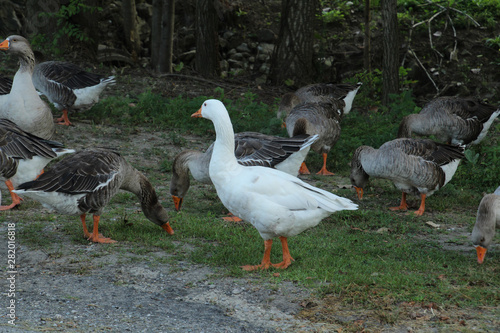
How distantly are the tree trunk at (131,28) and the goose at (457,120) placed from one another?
9.31 m

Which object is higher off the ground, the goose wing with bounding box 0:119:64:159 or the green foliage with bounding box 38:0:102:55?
the green foliage with bounding box 38:0:102:55

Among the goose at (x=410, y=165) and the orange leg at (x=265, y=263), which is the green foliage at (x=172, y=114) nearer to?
the goose at (x=410, y=165)

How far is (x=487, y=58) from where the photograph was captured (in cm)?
1574

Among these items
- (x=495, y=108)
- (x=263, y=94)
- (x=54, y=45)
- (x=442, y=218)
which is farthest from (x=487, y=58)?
(x=54, y=45)

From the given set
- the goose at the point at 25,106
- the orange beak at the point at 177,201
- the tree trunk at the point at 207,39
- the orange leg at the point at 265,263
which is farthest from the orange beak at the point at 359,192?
the tree trunk at the point at 207,39

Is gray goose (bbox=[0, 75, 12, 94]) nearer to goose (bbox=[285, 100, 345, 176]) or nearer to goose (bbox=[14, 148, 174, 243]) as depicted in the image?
goose (bbox=[14, 148, 174, 243])

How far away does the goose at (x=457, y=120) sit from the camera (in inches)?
432

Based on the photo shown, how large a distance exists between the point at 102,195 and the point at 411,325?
368 centimetres

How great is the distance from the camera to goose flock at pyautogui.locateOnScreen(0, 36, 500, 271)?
18.1 ft

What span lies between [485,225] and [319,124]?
4780mm

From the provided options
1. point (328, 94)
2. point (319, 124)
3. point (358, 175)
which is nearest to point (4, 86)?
point (319, 124)

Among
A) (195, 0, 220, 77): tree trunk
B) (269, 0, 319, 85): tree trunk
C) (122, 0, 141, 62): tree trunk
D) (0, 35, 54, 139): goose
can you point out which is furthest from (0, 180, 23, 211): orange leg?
(122, 0, 141, 62): tree trunk

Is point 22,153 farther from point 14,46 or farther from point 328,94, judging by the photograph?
point 328,94

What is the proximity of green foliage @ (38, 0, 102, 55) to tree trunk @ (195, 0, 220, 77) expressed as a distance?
272 cm
